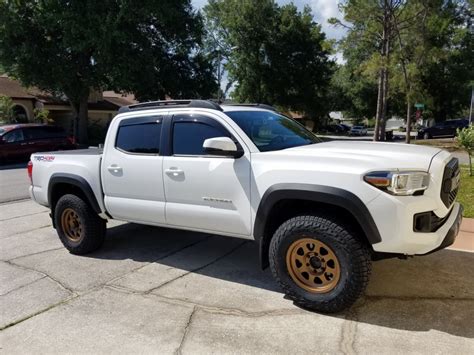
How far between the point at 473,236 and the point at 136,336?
15.5 ft

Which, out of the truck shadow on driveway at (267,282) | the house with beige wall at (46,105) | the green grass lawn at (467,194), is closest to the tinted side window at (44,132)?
the house with beige wall at (46,105)

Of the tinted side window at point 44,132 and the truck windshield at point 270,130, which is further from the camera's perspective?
the tinted side window at point 44,132

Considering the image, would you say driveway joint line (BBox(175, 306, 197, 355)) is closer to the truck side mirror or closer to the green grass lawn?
the truck side mirror

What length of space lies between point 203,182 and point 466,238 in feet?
12.6

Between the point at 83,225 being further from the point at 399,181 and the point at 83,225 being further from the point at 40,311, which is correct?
the point at 399,181

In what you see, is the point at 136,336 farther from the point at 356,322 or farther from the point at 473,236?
the point at 473,236

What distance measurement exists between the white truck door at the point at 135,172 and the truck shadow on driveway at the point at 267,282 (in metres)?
0.70

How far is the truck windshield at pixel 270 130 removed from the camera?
14.3 ft

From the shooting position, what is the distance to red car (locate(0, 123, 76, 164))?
693 inches

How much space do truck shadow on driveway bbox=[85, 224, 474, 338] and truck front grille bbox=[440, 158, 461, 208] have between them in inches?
37.7

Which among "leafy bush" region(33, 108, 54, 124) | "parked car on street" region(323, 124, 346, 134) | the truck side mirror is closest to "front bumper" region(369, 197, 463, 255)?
the truck side mirror

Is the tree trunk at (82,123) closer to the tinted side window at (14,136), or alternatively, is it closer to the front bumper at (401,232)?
the tinted side window at (14,136)

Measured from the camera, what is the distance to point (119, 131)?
5.23 metres

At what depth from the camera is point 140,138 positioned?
16.4 feet
